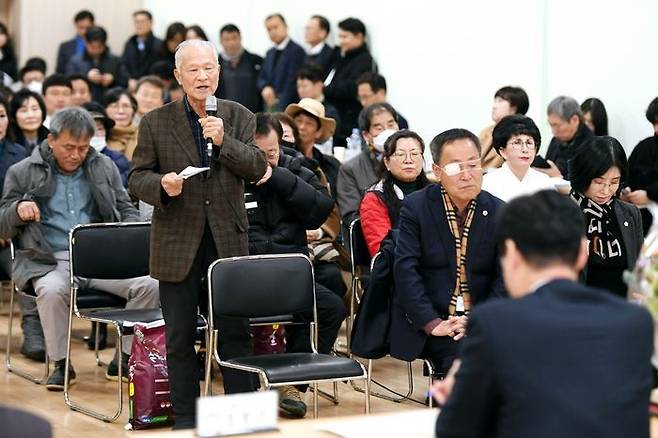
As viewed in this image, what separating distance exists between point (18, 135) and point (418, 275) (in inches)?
148

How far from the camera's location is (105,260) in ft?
18.5

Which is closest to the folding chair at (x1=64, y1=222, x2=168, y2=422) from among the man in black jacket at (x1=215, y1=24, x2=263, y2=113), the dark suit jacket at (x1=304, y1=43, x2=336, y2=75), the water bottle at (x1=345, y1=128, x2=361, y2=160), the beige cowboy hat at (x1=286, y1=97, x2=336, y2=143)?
the beige cowboy hat at (x1=286, y1=97, x2=336, y2=143)

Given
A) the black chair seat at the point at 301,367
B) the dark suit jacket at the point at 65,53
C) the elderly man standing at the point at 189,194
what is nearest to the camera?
the black chair seat at the point at 301,367

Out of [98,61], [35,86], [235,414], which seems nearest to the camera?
[235,414]

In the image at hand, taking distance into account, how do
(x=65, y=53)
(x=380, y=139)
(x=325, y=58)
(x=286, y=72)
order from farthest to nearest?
(x=65, y=53) → (x=286, y=72) → (x=325, y=58) → (x=380, y=139)

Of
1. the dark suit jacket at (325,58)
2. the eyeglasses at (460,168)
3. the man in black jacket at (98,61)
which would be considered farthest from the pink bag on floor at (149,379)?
the man in black jacket at (98,61)

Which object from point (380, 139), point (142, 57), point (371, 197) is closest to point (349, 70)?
point (380, 139)

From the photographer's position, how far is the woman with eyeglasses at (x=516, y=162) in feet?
18.6

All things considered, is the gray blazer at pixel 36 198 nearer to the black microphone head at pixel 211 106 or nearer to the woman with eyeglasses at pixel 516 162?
the black microphone head at pixel 211 106

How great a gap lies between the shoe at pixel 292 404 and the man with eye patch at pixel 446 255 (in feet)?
2.58

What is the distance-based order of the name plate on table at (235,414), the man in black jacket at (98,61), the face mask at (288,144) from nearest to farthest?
the name plate on table at (235,414), the face mask at (288,144), the man in black jacket at (98,61)

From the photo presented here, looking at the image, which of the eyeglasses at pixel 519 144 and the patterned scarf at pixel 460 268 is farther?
the eyeglasses at pixel 519 144

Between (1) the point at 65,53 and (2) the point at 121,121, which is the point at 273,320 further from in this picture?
(1) the point at 65,53

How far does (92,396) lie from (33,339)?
2.92ft
